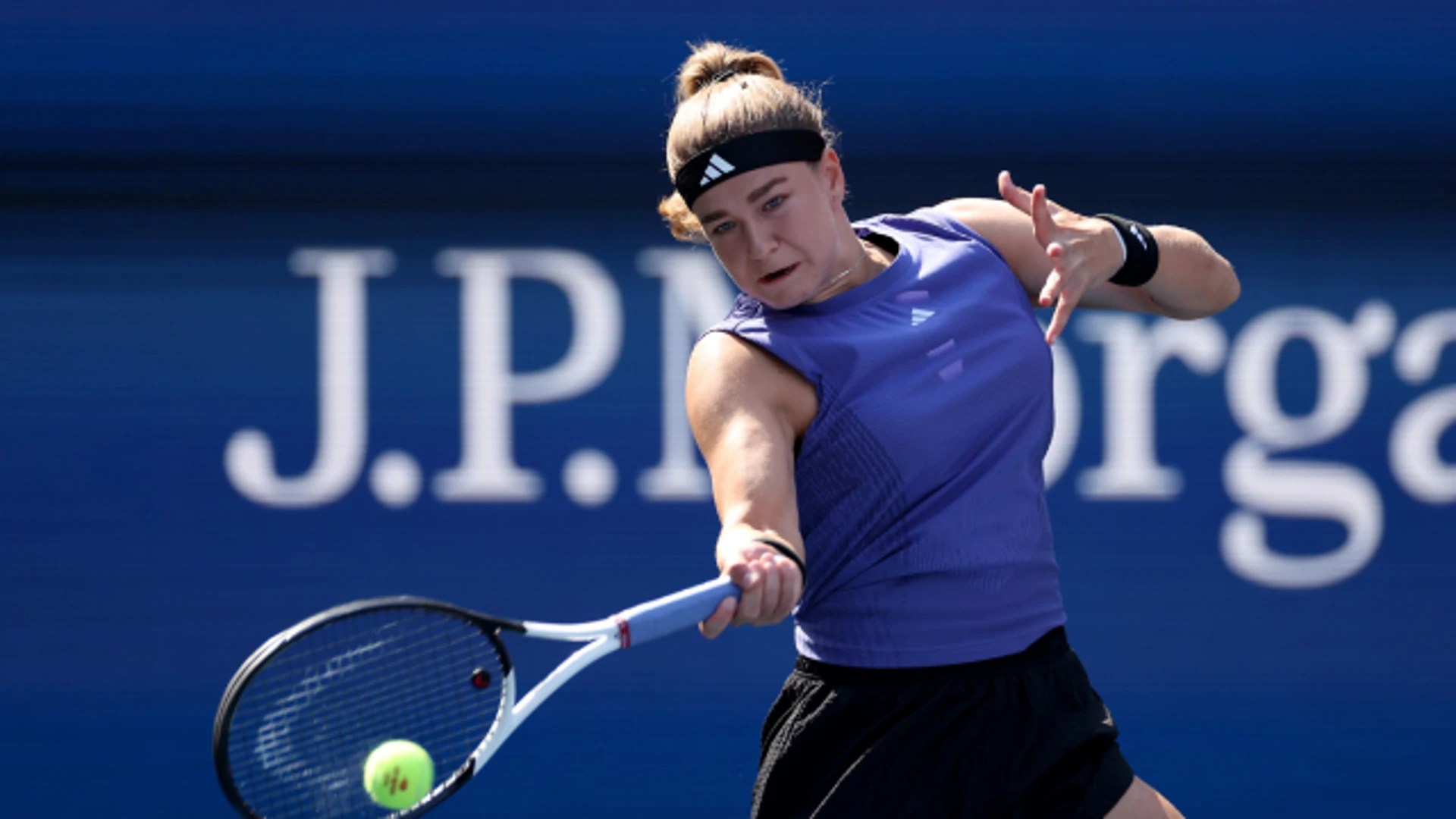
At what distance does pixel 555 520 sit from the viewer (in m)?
3.24

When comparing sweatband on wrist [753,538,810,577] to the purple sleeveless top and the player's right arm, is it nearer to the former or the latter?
the player's right arm

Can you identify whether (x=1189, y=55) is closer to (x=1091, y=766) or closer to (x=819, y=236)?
(x=819, y=236)

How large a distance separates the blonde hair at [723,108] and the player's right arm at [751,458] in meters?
0.24

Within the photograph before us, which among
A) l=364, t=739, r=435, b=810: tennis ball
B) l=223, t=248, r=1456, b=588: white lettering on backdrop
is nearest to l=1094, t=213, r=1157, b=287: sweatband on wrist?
l=364, t=739, r=435, b=810: tennis ball

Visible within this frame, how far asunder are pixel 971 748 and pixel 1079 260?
0.61 meters

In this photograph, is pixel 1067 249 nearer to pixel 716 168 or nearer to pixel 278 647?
pixel 716 168

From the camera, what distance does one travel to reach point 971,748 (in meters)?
1.87

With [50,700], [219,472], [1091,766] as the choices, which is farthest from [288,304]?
[1091,766]

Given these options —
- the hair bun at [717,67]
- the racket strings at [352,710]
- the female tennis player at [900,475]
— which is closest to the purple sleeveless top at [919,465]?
the female tennis player at [900,475]

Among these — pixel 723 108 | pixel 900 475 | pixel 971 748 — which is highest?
pixel 723 108

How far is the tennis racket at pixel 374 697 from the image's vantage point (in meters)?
1.66

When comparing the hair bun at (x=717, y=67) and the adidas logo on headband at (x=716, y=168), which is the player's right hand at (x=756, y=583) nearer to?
the adidas logo on headband at (x=716, y=168)

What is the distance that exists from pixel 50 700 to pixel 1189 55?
2.72 metres

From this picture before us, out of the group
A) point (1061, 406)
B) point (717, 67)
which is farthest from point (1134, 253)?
point (1061, 406)
